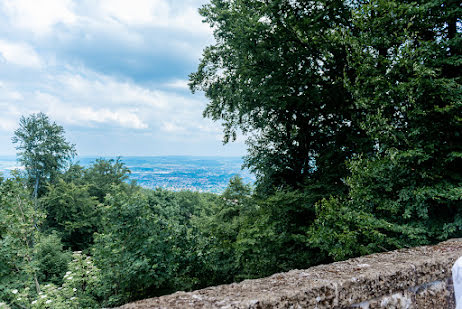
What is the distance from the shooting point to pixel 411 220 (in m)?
5.93

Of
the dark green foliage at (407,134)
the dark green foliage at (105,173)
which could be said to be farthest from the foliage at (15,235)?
the dark green foliage at (105,173)

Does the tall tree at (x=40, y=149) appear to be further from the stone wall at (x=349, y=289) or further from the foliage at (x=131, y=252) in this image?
the stone wall at (x=349, y=289)

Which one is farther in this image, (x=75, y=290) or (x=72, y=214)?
(x=72, y=214)

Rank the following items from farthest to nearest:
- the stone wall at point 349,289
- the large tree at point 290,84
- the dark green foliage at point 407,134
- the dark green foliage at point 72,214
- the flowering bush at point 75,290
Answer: the dark green foliage at point 72,214 → the large tree at point 290,84 → the flowering bush at point 75,290 → the dark green foliage at point 407,134 → the stone wall at point 349,289

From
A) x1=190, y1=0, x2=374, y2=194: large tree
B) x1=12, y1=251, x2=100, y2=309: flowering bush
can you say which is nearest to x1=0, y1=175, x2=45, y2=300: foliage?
x1=12, y1=251, x2=100, y2=309: flowering bush

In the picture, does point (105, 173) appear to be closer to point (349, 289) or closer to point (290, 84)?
point (290, 84)

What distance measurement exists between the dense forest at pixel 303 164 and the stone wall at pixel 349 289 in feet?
12.6

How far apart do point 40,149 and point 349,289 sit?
121ft

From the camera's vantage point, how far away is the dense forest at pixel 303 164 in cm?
568

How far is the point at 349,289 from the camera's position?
163 cm

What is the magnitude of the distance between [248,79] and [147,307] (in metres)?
8.89

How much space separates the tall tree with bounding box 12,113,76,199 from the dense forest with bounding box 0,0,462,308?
82.6ft

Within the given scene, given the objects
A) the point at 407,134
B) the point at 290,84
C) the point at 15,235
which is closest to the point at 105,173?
the point at 15,235

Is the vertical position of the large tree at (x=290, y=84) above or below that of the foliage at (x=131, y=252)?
above
